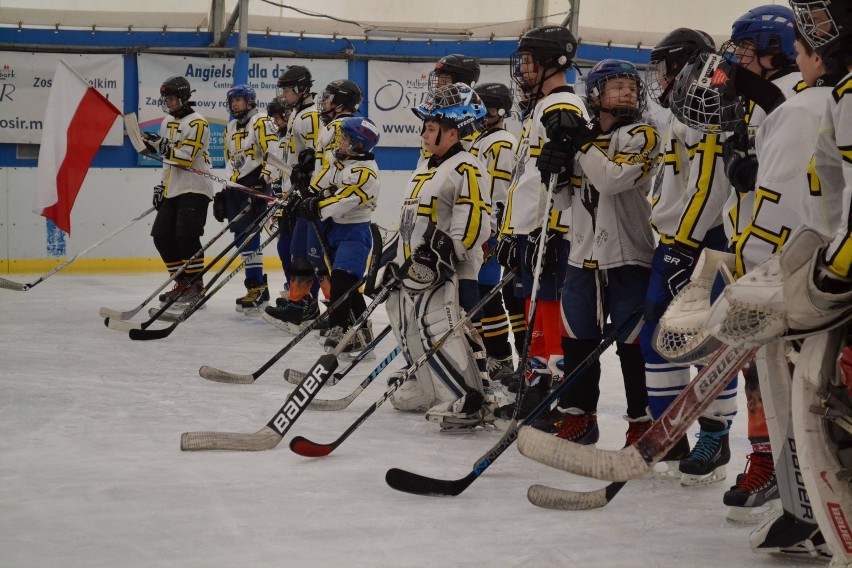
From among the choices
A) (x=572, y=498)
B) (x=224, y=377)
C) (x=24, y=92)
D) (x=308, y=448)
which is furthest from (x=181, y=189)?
(x=572, y=498)

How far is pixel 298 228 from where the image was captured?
624cm

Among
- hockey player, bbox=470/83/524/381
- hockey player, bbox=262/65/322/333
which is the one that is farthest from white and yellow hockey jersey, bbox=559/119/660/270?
hockey player, bbox=262/65/322/333

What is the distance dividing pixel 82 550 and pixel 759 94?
183 centimetres

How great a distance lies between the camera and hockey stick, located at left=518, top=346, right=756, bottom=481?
6.56 ft

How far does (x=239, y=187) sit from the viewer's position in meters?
6.76

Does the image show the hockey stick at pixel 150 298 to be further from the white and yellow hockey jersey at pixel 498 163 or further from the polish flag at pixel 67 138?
the white and yellow hockey jersey at pixel 498 163

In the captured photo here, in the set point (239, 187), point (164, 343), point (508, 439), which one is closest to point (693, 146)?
point (508, 439)

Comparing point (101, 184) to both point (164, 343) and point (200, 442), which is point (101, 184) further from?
point (200, 442)

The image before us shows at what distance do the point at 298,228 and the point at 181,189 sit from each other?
3.75ft

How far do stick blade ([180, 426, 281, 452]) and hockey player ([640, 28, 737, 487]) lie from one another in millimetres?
1194

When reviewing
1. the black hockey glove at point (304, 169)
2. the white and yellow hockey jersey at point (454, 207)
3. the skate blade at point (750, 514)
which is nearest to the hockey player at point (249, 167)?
the black hockey glove at point (304, 169)

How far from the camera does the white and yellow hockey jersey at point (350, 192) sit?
5473mm

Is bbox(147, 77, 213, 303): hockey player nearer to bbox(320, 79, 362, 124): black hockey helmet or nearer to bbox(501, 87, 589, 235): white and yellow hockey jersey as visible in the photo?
bbox(320, 79, 362, 124): black hockey helmet

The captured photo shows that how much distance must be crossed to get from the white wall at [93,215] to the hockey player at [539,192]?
227 inches
